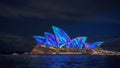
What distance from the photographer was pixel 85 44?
19738 centimetres

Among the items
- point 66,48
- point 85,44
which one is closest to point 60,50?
point 66,48

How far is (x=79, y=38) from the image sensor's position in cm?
17812

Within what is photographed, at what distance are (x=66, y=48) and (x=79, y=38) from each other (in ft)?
69.3

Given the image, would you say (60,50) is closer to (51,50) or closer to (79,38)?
(51,50)

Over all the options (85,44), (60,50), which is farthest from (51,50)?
(85,44)

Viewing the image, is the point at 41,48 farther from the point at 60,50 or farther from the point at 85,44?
the point at 85,44

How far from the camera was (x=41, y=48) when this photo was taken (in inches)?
7697

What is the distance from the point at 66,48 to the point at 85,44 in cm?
1245

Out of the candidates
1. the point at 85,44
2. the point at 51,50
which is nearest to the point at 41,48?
the point at 51,50

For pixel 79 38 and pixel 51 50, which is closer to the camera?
pixel 79 38

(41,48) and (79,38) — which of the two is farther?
(41,48)

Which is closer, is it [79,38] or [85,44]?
[79,38]

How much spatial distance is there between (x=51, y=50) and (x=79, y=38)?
86.1 feet

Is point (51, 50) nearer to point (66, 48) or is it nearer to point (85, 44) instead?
point (66, 48)
